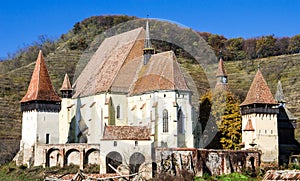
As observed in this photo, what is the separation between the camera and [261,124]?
148ft

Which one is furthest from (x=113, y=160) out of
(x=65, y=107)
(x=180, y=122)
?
(x=65, y=107)

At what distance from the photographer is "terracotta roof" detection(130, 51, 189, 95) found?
157ft

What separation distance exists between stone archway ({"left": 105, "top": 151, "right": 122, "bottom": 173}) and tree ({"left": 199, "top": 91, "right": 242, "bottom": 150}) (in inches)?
347

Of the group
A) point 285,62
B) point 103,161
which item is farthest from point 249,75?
point 103,161

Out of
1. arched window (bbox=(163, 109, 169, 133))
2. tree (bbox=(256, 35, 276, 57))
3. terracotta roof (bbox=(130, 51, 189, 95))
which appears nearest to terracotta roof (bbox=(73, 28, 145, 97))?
terracotta roof (bbox=(130, 51, 189, 95))

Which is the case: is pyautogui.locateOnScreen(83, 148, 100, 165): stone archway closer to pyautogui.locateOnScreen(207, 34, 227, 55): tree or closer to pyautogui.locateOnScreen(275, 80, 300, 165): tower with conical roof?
pyautogui.locateOnScreen(275, 80, 300, 165): tower with conical roof

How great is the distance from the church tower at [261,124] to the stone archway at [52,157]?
545 inches

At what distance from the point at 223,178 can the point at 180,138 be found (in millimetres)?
6728

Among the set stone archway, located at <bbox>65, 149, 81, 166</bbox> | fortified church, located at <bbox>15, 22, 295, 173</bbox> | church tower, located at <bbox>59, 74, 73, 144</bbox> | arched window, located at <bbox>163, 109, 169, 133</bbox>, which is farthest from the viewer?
church tower, located at <bbox>59, 74, 73, 144</bbox>

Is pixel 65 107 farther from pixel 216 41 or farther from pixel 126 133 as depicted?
pixel 216 41

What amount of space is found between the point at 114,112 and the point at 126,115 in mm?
1026

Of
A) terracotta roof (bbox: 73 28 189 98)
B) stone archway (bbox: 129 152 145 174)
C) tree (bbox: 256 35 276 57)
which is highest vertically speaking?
tree (bbox: 256 35 276 57)

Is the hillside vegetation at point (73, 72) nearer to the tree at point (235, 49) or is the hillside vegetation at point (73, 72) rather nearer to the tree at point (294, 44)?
the tree at point (235, 49)

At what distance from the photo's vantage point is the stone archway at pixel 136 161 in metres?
42.5
